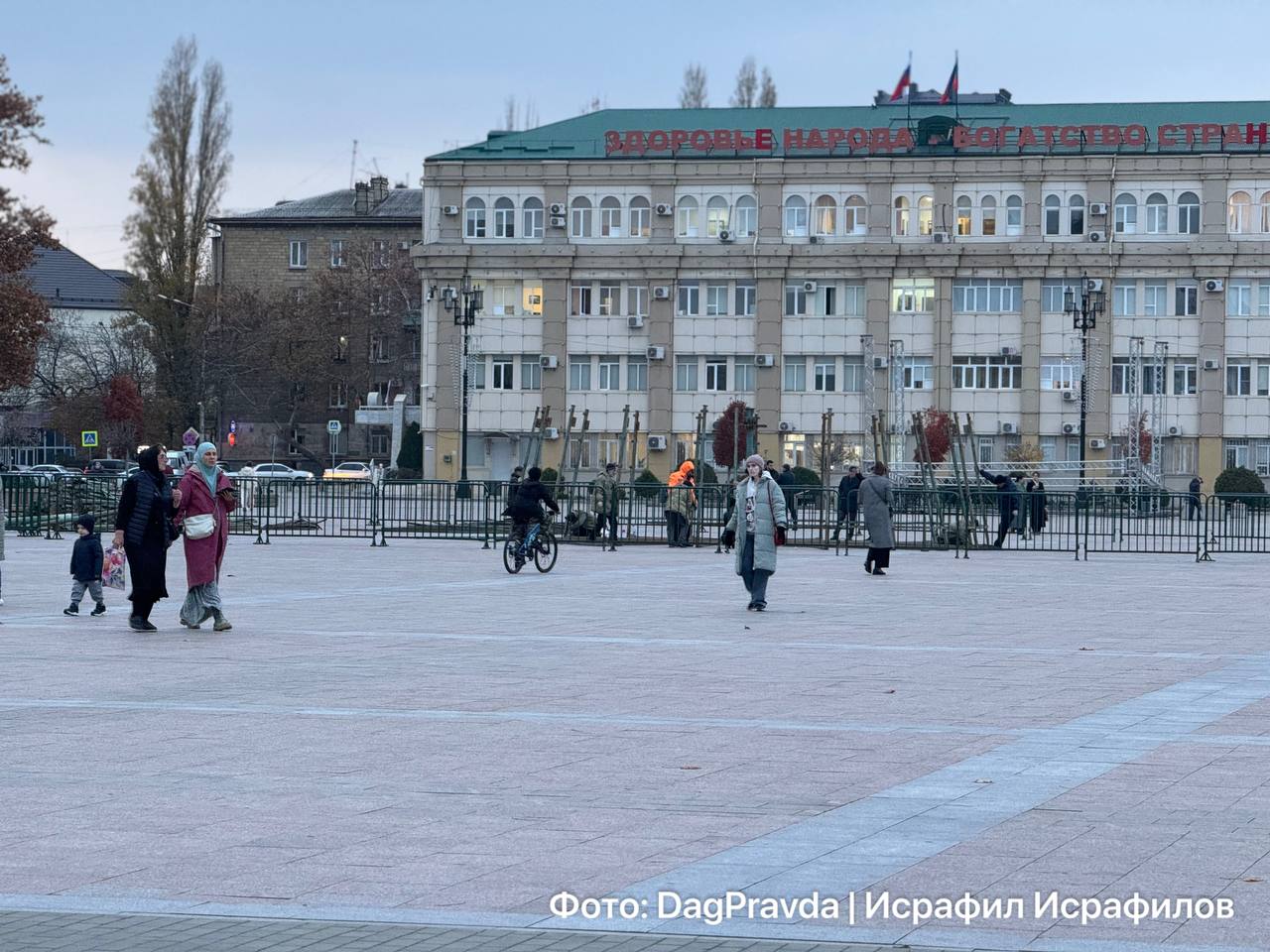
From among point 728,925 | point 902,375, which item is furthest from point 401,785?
point 902,375

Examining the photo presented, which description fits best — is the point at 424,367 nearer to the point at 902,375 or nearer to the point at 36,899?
the point at 902,375

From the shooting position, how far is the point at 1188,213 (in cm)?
7131

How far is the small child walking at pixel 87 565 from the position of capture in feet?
61.5

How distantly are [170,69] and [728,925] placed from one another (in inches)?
3009

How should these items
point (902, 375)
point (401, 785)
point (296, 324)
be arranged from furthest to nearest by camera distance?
point (296, 324) < point (902, 375) < point (401, 785)

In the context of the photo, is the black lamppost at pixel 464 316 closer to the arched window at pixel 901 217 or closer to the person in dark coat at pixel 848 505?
the person in dark coat at pixel 848 505

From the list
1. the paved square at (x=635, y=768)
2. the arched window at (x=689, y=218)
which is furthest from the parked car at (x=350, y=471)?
the paved square at (x=635, y=768)

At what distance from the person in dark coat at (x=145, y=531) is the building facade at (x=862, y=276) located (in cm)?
5249

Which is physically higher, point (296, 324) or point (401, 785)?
point (296, 324)

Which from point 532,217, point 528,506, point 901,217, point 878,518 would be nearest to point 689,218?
point 532,217

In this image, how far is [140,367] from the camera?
270 ft

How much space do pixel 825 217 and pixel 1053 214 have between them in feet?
28.2

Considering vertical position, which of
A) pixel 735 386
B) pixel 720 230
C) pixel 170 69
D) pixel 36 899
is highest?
pixel 170 69

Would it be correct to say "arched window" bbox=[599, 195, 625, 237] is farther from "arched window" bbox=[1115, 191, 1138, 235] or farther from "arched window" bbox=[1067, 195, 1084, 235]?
"arched window" bbox=[1115, 191, 1138, 235]
